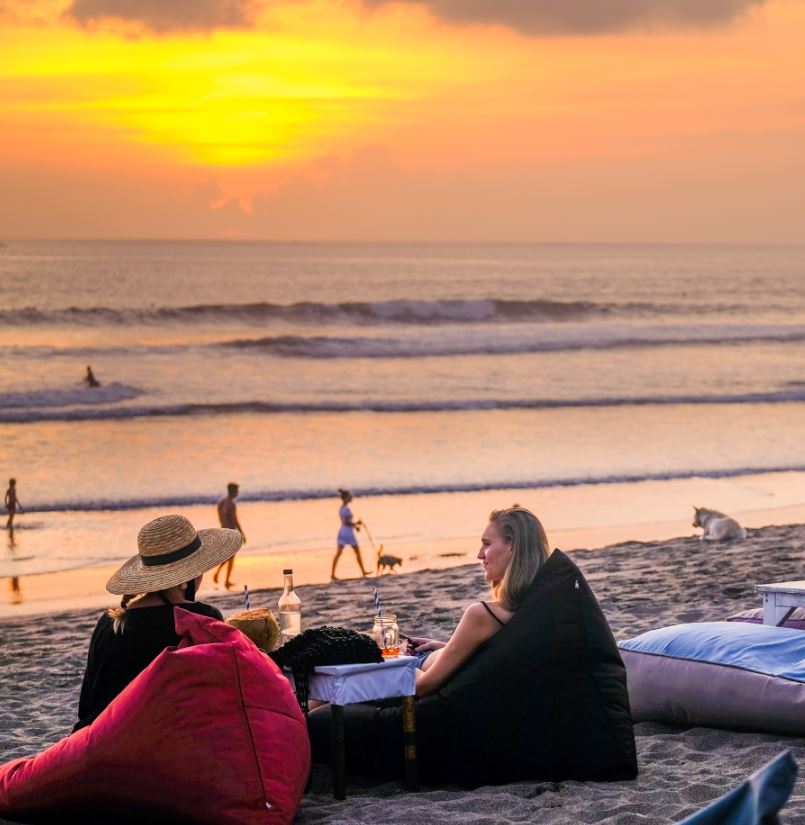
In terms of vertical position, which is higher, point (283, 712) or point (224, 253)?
point (224, 253)

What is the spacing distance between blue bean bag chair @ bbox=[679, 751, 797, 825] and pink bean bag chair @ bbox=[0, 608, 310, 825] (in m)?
2.09

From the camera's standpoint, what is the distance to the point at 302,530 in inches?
516

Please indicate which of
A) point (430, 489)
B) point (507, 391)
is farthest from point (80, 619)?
point (507, 391)

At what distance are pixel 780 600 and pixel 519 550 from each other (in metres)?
1.94

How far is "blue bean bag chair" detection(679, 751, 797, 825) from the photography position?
7.35ft

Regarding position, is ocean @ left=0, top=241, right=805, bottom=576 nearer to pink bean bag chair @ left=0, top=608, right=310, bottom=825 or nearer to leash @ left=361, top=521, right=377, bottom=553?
leash @ left=361, top=521, right=377, bottom=553

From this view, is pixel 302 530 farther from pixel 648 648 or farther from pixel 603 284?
pixel 603 284

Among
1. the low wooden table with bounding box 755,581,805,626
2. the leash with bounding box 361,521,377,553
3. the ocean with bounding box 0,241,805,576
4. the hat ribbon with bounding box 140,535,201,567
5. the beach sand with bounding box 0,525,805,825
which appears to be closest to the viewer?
the beach sand with bounding box 0,525,805,825

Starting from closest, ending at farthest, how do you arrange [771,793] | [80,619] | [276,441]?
[771,793] → [80,619] → [276,441]

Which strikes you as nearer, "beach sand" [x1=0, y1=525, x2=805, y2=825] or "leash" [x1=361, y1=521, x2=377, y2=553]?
"beach sand" [x1=0, y1=525, x2=805, y2=825]

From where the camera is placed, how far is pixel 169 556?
4688 millimetres

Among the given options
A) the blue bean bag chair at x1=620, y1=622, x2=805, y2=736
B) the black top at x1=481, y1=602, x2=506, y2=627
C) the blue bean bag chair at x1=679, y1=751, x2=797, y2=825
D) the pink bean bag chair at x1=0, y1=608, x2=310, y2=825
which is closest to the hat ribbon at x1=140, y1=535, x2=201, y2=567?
the pink bean bag chair at x1=0, y1=608, x2=310, y2=825

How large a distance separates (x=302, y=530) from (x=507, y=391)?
1681 centimetres

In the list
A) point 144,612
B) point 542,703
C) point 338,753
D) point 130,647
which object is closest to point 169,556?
point 144,612
